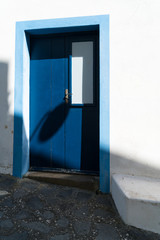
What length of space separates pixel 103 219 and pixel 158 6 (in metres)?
2.61

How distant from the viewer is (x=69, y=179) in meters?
2.26

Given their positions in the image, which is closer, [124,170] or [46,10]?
[124,170]

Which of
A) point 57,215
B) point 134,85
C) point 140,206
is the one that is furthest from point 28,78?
point 140,206

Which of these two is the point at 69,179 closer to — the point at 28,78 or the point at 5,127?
the point at 5,127

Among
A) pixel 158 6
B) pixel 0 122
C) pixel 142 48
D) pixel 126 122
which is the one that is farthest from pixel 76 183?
pixel 158 6

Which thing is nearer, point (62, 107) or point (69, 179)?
point (69, 179)

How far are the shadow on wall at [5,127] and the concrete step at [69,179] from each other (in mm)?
375

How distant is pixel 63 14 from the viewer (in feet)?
7.70

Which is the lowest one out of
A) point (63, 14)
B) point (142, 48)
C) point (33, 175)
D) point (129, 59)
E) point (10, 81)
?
point (33, 175)

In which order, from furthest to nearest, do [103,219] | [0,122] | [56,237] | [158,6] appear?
1. [0,122]
2. [158,6]
3. [103,219]
4. [56,237]

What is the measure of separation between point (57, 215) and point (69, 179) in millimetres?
607

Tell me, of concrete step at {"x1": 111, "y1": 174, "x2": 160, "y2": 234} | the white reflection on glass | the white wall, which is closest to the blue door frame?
the white wall

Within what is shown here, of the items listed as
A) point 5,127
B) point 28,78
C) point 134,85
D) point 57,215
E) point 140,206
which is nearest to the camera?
point 140,206

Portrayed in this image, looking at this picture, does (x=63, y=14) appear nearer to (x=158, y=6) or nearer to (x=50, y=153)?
(x=158, y=6)
